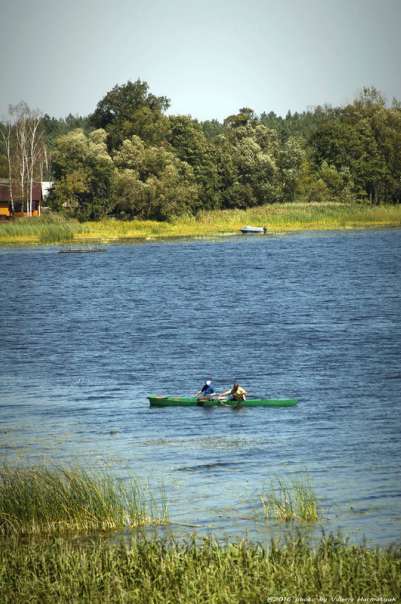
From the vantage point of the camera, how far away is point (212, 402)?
1599 inches

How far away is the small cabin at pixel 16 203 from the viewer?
15850 centimetres

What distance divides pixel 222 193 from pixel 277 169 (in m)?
9.06

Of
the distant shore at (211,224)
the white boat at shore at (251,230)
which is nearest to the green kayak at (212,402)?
the distant shore at (211,224)

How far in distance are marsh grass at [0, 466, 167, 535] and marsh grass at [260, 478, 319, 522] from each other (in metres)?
2.69

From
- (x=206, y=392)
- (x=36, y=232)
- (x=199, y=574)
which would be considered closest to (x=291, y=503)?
(x=199, y=574)

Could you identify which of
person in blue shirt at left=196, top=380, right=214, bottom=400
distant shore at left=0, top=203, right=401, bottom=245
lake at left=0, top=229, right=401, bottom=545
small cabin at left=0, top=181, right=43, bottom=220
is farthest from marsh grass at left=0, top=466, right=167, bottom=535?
small cabin at left=0, top=181, right=43, bottom=220

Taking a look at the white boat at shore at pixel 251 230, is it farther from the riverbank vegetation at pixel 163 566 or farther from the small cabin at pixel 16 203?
the riverbank vegetation at pixel 163 566

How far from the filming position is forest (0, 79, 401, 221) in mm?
144250

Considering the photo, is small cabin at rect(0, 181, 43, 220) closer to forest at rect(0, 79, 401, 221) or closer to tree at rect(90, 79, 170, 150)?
forest at rect(0, 79, 401, 221)

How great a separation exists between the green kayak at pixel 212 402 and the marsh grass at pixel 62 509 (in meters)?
13.8

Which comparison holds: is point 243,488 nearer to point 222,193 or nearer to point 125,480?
point 125,480

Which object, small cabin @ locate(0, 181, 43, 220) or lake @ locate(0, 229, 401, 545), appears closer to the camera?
lake @ locate(0, 229, 401, 545)

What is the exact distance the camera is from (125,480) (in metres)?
30.9

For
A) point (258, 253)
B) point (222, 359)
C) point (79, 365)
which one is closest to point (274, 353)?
point (222, 359)
